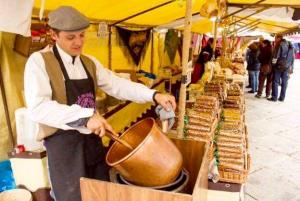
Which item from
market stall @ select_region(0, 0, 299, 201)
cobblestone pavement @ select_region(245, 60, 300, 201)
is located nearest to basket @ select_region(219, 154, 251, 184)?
market stall @ select_region(0, 0, 299, 201)

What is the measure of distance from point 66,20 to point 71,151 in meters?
0.84

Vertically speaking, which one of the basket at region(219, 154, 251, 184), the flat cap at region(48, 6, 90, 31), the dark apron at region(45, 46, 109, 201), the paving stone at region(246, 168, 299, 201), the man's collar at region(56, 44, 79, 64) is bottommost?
the paving stone at region(246, 168, 299, 201)

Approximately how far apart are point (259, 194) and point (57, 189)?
3.00m

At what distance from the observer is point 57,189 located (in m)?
2.02

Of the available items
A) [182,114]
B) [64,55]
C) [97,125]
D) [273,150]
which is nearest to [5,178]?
[64,55]

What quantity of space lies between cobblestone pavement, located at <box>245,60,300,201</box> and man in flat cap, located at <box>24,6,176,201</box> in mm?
2671

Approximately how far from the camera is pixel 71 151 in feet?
6.39

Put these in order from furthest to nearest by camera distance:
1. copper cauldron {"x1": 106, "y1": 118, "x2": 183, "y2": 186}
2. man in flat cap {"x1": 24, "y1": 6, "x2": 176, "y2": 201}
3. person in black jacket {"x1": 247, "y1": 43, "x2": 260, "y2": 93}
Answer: person in black jacket {"x1": 247, "y1": 43, "x2": 260, "y2": 93}, man in flat cap {"x1": 24, "y1": 6, "x2": 176, "y2": 201}, copper cauldron {"x1": 106, "y1": 118, "x2": 183, "y2": 186}

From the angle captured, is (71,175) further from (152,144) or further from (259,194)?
(259,194)

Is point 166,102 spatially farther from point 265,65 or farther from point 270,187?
point 265,65

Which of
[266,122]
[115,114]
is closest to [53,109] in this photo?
[115,114]

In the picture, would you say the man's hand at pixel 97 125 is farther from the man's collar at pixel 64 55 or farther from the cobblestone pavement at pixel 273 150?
the cobblestone pavement at pixel 273 150

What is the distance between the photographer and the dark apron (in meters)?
1.90

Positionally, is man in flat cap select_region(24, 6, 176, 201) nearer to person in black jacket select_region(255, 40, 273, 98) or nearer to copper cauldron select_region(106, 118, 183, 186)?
copper cauldron select_region(106, 118, 183, 186)
